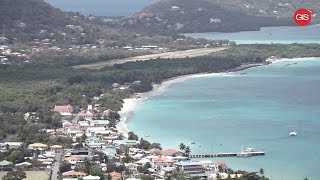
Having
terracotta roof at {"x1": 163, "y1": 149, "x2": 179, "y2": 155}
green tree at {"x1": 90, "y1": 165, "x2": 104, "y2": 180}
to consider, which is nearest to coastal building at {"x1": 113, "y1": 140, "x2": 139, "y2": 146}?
terracotta roof at {"x1": 163, "y1": 149, "x2": 179, "y2": 155}

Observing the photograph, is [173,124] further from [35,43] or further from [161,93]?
[35,43]

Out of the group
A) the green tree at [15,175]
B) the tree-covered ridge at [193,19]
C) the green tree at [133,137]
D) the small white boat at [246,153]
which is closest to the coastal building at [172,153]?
the small white boat at [246,153]

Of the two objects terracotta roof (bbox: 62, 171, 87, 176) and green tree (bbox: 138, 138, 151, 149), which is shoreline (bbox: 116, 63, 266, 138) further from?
terracotta roof (bbox: 62, 171, 87, 176)

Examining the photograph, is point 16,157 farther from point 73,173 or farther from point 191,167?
point 191,167

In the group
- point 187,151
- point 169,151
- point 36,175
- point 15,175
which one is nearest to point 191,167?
point 169,151

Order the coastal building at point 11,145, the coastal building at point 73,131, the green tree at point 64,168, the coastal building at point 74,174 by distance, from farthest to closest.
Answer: the coastal building at point 73,131
the coastal building at point 11,145
the green tree at point 64,168
the coastal building at point 74,174

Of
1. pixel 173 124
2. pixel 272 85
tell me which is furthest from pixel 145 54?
pixel 173 124

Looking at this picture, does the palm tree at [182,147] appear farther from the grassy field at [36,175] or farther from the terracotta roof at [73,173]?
the grassy field at [36,175]
